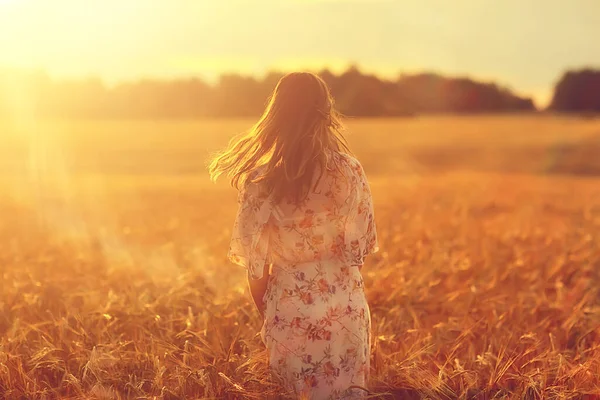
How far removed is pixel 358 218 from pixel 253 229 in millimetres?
467

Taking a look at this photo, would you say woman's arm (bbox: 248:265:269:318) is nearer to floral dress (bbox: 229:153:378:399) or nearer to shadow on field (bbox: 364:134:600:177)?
floral dress (bbox: 229:153:378:399)

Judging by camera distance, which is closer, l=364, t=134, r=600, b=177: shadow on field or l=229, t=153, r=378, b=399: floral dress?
l=229, t=153, r=378, b=399: floral dress

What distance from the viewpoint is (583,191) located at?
15352 millimetres

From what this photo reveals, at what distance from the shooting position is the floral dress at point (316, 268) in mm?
3361

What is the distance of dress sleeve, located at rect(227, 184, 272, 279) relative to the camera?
3355 millimetres

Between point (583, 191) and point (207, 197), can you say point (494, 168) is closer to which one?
point (583, 191)

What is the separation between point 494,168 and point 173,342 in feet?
69.7

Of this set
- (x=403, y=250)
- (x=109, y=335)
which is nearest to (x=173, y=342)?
(x=109, y=335)

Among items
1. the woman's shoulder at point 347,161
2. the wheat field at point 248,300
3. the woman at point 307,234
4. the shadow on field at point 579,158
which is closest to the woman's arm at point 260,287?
the woman at point 307,234

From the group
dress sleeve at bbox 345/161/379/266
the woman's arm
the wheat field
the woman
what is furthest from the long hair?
the wheat field

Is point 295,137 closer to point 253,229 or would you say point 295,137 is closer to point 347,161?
point 347,161

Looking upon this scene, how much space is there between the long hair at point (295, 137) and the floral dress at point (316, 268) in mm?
57

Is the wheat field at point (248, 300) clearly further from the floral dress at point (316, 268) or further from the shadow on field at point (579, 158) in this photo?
the shadow on field at point (579, 158)

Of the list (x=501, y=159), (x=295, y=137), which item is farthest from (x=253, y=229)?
(x=501, y=159)
